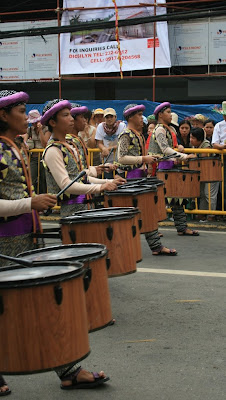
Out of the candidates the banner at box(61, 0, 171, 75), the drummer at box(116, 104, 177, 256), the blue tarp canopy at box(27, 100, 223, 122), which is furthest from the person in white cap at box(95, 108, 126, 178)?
the banner at box(61, 0, 171, 75)

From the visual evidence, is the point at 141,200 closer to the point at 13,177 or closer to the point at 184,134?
the point at 13,177

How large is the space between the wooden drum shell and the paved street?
0.62 meters

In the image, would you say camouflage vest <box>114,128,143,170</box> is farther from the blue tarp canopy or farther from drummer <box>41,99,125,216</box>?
the blue tarp canopy

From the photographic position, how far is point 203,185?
12.1m

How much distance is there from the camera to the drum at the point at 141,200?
23.3 feet

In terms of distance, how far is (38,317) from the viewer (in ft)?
11.1

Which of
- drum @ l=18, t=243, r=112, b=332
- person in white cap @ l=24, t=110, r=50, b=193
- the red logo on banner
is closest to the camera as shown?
drum @ l=18, t=243, r=112, b=332

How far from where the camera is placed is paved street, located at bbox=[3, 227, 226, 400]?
4.59 metres

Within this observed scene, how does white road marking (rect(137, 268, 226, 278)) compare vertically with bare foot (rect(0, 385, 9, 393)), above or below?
above

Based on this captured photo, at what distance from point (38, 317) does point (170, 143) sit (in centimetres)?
728

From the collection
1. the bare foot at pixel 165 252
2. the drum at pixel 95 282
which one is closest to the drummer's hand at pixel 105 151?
the bare foot at pixel 165 252

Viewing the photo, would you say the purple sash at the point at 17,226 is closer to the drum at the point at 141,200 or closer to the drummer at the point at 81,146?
the drummer at the point at 81,146

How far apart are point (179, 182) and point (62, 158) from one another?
165 inches

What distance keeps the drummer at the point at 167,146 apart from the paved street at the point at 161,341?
2.10 meters
